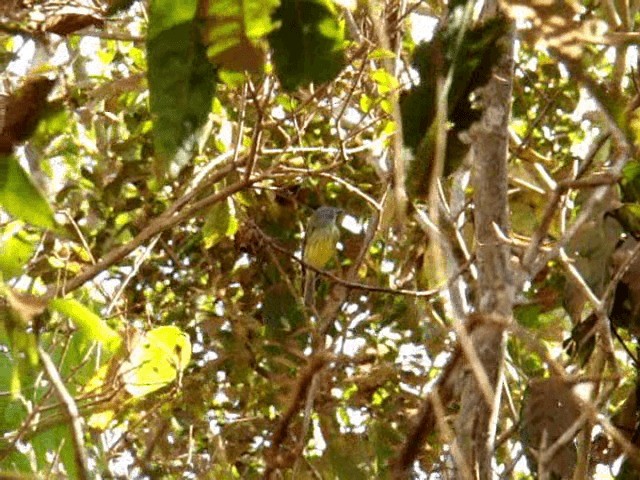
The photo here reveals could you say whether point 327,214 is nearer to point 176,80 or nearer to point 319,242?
Answer: point 319,242

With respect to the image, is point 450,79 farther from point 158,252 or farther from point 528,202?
point 158,252

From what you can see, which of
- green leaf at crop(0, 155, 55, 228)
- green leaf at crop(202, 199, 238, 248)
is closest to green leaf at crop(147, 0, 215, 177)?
green leaf at crop(0, 155, 55, 228)

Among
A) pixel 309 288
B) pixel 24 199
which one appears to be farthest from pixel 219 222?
pixel 24 199

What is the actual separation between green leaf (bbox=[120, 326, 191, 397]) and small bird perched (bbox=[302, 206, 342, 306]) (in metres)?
1.19

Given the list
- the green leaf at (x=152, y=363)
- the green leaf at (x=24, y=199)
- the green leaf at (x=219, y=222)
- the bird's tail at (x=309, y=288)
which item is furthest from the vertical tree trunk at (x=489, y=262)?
the bird's tail at (x=309, y=288)

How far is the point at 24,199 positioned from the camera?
792 millimetres

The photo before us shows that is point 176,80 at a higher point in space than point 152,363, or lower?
higher

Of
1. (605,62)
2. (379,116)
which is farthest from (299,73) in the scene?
(605,62)

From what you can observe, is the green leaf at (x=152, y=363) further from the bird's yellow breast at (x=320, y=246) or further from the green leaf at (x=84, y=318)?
the bird's yellow breast at (x=320, y=246)

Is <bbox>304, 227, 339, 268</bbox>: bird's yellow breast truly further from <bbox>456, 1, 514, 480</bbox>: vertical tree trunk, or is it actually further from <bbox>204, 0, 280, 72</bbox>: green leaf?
<bbox>204, 0, 280, 72</bbox>: green leaf

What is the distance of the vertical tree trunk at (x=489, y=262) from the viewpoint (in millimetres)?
1558

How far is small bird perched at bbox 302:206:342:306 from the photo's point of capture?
3.27m

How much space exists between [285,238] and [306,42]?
2727 millimetres

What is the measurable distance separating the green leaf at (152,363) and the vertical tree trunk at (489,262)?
451 mm
